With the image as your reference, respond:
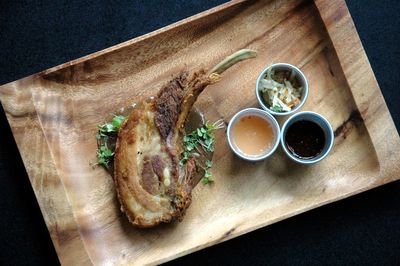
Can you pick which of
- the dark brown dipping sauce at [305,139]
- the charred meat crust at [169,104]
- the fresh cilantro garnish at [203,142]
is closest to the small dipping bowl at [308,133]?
the dark brown dipping sauce at [305,139]

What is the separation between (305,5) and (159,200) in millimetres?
1134

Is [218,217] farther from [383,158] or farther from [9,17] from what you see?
[9,17]

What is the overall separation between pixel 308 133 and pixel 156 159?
0.71m

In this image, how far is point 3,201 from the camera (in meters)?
2.23

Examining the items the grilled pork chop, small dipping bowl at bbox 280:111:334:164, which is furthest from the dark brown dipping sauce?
the grilled pork chop

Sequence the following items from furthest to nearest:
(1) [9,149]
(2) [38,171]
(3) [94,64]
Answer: (1) [9,149], (3) [94,64], (2) [38,171]

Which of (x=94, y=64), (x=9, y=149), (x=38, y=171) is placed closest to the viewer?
(x=38, y=171)

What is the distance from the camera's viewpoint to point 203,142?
207 centimetres

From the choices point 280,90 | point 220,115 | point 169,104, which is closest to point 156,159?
point 169,104

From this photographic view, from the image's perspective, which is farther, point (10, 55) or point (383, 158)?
point (10, 55)

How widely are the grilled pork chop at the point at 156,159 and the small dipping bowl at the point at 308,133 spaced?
40cm

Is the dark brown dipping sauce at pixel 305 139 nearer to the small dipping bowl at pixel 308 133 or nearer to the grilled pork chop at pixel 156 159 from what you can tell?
the small dipping bowl at pixel 308 133

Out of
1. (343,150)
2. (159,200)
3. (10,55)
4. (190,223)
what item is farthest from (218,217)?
(10,55)

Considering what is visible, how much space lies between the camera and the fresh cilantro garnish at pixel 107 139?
6.65ft
